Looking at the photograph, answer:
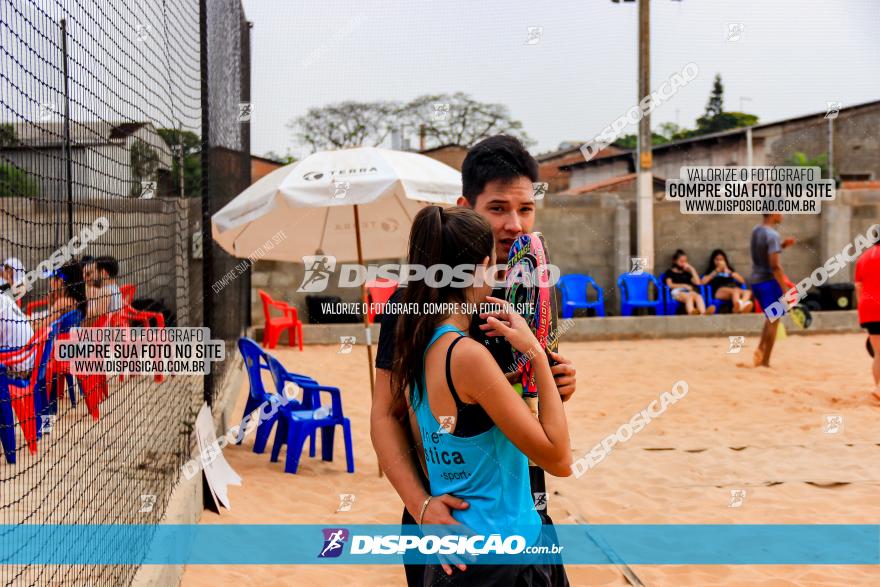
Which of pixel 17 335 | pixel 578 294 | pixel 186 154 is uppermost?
pixel 186 154

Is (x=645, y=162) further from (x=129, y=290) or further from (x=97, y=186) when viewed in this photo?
(x=97, y=186)

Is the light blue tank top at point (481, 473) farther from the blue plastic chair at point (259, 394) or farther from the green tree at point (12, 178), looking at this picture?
the blue plastic chair at point (259, 394)

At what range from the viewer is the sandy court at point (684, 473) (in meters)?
3.78

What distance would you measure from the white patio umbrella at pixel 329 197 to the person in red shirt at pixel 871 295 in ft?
12.3

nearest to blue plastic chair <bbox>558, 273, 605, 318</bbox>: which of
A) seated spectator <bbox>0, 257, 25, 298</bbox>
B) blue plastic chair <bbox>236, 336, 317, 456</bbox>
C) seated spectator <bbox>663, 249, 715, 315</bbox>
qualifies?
seated spectator <bbox>663, 249, 715, 315</bbox>

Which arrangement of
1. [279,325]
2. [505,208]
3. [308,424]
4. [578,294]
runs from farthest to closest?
[578,294], [279,325], [308,424], [505,208]

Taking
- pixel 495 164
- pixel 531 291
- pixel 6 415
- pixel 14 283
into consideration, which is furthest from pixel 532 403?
pixel 14 283

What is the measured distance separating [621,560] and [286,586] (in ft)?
4.92

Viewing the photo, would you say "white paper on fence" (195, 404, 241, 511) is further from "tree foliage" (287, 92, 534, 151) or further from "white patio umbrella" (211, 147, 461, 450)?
"tree foliage" (287, 92, 534, 151)

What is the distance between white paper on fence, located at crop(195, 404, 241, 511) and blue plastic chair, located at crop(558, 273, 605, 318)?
841cm

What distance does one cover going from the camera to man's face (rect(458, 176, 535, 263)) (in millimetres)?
2229

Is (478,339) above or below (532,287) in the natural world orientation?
below

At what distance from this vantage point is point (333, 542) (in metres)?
4.18

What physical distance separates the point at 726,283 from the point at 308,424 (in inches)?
376
